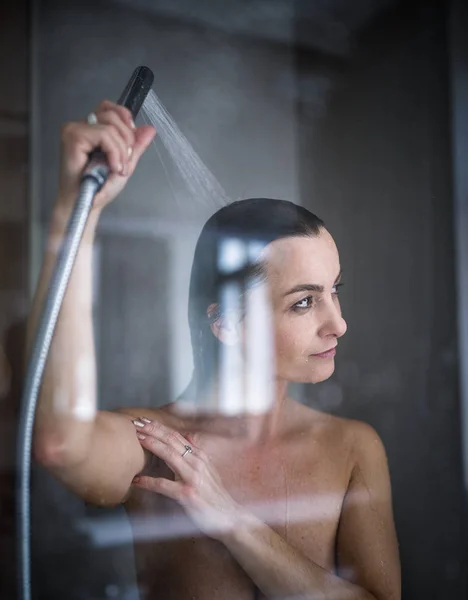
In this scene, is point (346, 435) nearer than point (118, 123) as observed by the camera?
No

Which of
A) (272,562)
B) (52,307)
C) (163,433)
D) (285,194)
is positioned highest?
(285,194)

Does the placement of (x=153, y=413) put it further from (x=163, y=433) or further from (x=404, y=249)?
(x=404, y=249)

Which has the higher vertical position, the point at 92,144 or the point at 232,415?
the point at 92,144

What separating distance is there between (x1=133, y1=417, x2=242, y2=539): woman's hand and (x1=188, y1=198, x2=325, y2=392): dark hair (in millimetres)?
59

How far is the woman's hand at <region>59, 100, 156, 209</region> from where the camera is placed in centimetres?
49

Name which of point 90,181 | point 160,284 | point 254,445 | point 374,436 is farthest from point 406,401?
point 90,181

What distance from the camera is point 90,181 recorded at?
0.48 metres

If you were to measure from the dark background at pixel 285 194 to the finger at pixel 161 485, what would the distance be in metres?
0.04

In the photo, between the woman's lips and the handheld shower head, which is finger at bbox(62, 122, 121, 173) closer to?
the handheld shower head

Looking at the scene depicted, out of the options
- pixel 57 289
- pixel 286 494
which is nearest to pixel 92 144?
pixel 57 289

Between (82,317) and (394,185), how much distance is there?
38cm

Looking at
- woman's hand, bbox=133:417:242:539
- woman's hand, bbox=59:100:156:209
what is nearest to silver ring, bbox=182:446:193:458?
woman's hand, bbox=133:417:242:539

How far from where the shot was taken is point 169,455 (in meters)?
0.51

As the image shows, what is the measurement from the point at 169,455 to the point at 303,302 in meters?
0.18
